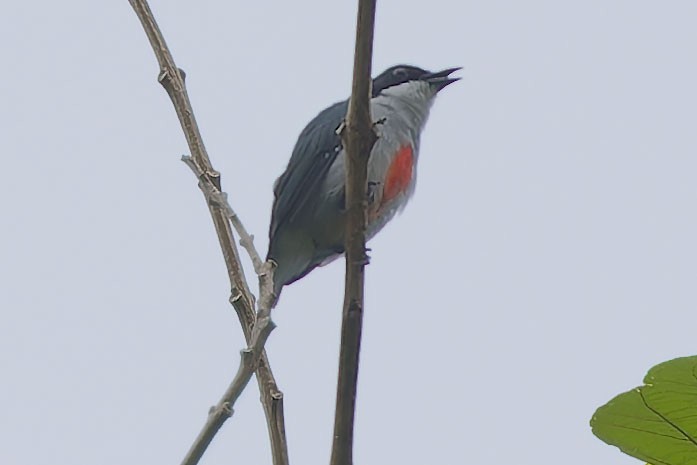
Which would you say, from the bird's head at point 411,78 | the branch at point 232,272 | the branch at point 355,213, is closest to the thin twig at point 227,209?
the branch at point 232,272

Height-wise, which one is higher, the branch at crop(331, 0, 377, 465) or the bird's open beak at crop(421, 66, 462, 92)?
the bird's open beak at crop(421, 66, 462, 92)

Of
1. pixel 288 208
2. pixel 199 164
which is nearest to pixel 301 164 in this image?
pixel 288 208

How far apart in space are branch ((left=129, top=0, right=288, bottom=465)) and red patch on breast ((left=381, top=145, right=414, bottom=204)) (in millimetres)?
1605

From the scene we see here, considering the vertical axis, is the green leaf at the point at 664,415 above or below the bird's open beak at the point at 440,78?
below

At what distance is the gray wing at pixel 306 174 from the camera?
394 cm

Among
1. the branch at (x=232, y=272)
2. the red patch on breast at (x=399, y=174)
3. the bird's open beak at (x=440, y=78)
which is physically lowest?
the branch at (x=232, y=272)

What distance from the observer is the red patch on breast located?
12.5 ft

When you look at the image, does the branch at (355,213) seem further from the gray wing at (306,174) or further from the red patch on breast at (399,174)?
the gray wing at (306,174)

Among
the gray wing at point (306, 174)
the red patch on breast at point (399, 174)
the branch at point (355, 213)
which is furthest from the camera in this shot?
the gray wing at point (306, 174)

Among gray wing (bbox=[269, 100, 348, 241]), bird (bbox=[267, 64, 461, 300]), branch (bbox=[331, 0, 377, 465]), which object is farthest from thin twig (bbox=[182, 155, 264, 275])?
gray wing (bbox=[269, 100, 348, 241])

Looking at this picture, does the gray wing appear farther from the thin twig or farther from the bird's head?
the thin twig

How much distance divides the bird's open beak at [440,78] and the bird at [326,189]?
0.34 meters

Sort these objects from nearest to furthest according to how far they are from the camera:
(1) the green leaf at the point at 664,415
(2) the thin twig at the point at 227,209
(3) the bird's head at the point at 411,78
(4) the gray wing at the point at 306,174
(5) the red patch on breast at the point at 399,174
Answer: (1) the green leaf at the point at 664,415 < (2) the thin twig at the point at 227,209 < (5) the red patch on breast at the point at 399,174 < (4) the gray wing at the point at 306,174 < (3) the bird's head at the point at 411,78

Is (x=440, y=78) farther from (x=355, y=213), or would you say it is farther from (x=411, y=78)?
(x=355, y=213)
